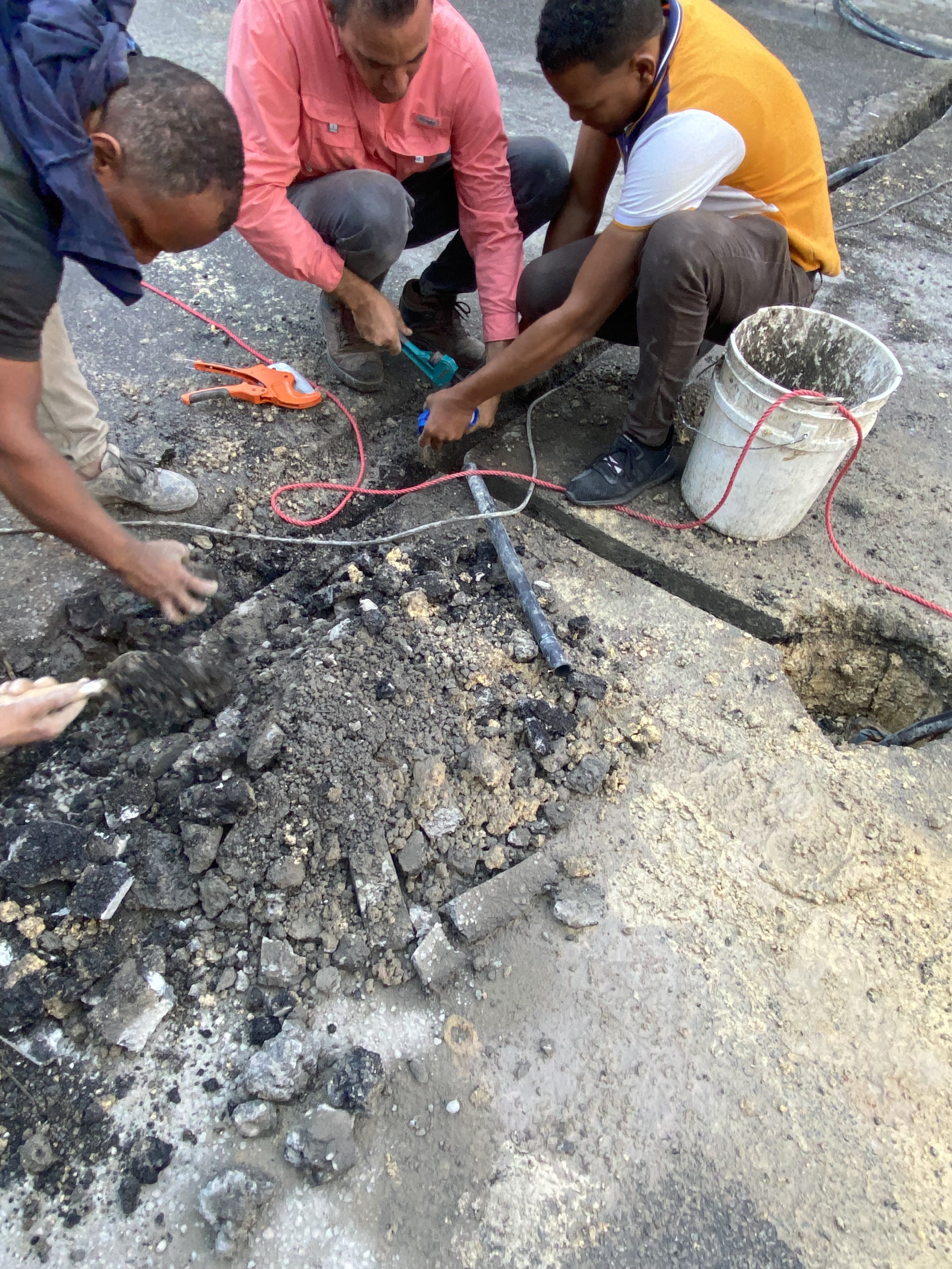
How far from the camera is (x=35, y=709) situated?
1.53 m

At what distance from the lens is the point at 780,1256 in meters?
1.42

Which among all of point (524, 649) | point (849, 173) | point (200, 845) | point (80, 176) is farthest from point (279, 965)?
point (849, 173)

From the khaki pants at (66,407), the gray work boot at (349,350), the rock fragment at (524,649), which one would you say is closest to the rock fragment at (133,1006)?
the rock fragment at (524,649)

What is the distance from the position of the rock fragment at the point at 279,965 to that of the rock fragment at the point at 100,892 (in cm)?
30

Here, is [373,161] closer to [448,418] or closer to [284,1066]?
[448,418]

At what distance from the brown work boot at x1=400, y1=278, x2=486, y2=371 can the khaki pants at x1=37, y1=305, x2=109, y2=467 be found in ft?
4.44

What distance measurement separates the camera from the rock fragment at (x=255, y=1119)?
1.44 m

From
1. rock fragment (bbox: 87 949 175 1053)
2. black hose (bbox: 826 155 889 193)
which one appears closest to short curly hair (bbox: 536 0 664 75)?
rock fragment (bbox: 87 949 175 1053)

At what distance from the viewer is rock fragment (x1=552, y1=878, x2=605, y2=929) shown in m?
1.72

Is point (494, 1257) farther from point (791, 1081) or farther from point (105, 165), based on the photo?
point (105, 165)

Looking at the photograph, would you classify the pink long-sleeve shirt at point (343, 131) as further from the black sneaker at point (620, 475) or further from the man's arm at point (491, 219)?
the black sneaker at point (620, 475)

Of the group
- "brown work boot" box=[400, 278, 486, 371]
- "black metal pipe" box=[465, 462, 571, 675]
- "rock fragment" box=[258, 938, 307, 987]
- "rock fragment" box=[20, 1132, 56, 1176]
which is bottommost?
"rock fragment" box=[20, 1132, 56, 1176]

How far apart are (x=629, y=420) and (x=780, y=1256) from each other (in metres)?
2.17

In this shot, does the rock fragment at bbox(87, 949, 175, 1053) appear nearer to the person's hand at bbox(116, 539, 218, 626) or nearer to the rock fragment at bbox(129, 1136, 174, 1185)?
the rock fragment at bbox(129, 1136, 174, 1185)
